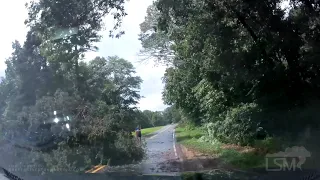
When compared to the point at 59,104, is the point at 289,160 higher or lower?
lower

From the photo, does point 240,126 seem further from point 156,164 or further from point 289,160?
point 289,160

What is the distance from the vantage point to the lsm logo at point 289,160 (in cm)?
838

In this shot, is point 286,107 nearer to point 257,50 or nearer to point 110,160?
point 257,50

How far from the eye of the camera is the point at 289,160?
930cm

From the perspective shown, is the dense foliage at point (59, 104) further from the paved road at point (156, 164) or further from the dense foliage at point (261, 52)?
the dense foliage at point (261, 52)

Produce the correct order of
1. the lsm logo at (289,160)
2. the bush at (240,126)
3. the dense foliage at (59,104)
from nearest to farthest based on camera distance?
the lsm logo at (289,160), the dense foliage at (59,104), the bush at (240,126)

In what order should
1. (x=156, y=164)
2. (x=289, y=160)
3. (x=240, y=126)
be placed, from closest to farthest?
(x=289, y=160)
(x=156, y=164)
(x=240, y=126)

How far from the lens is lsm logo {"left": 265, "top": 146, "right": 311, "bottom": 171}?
8.38 metres

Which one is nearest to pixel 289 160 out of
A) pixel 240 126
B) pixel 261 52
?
pixel 261 52

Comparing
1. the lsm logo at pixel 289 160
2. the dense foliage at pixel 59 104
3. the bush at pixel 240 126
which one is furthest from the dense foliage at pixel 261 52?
the dense foliage at pixel 59 104

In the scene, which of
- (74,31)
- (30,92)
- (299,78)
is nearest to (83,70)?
(30,92)

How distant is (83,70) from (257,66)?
743cm

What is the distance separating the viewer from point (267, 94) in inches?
506

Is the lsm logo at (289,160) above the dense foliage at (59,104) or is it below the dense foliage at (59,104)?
below
